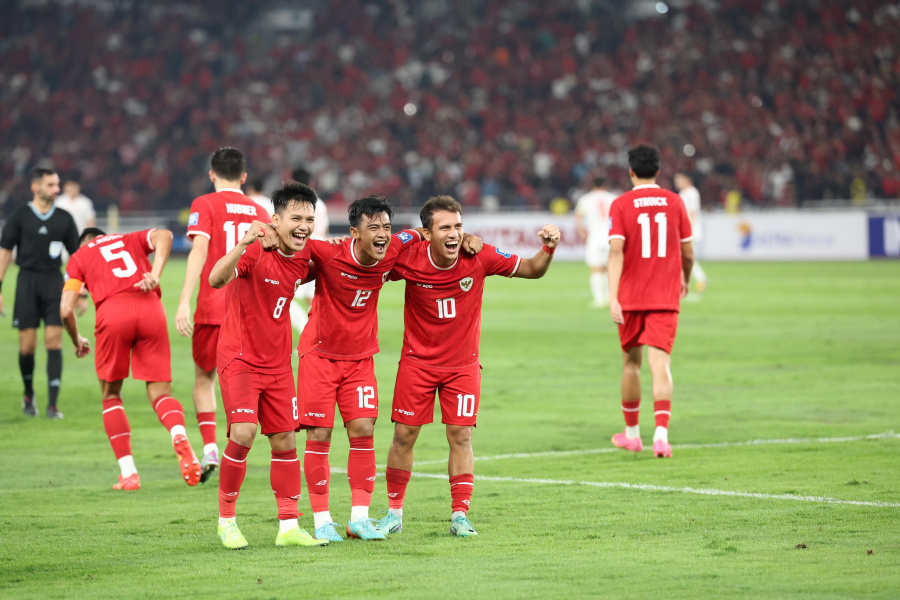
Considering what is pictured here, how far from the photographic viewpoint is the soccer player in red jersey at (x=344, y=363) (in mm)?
6035

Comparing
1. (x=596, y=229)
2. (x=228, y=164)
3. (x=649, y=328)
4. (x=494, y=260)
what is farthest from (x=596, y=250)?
(x=494, y=260)

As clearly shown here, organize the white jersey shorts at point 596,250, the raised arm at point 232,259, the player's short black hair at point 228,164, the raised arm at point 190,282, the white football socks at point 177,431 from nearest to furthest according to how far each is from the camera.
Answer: the raised arm at point 232,259
the raised arm at point 190,282
the white football socks at point 177,431
the player's short black hair at point 228,164
the white jersey shorts at point 596,250

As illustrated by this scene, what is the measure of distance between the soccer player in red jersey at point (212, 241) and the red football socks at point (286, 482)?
2036mm

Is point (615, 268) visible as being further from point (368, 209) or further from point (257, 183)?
point (257, 183)

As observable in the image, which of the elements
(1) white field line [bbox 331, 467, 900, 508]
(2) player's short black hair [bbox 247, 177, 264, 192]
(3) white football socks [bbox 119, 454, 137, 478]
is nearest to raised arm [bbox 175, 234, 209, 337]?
(3) white football socks [bbox 119, 454, 137, 478]

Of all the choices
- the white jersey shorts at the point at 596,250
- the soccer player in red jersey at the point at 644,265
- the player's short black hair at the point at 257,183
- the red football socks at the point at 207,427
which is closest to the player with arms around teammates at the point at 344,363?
the red football socks at the point at 207,427

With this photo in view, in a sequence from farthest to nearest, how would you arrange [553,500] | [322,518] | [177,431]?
[177,431] < [553,500] < [322,518]

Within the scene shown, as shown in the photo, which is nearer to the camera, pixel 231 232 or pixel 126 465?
pixel 126 465

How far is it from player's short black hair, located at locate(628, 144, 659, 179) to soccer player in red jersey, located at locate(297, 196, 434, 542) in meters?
3.40

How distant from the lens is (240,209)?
27.0 ft

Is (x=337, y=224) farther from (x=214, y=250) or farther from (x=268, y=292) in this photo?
(x=268, y=292)

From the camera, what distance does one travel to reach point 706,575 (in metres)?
4.94

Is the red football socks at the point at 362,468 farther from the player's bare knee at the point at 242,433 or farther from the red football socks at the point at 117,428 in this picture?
the red football socks at the point at 117,428

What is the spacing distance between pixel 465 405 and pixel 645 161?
351cm
